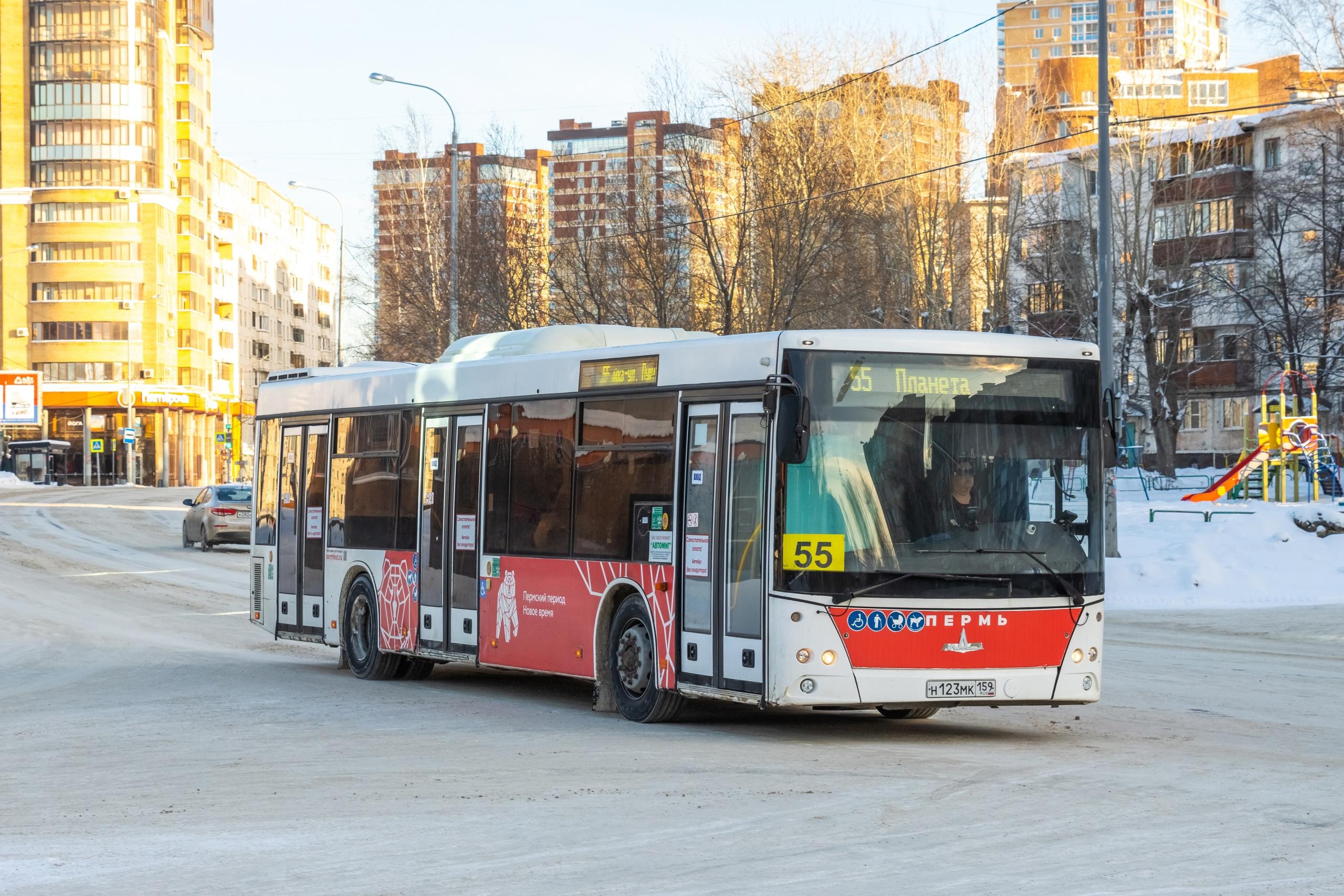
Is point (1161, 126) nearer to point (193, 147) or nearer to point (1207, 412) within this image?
point (1207, 412)

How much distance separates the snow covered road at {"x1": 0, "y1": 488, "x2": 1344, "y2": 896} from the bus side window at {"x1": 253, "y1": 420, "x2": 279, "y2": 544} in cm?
195

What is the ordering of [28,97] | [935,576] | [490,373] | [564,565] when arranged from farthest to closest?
[28,97] < [490,373] < [564,565] < [935,576]

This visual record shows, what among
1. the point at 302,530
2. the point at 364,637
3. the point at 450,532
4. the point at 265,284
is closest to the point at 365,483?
the point at 364,637

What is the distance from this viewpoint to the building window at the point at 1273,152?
241 ft

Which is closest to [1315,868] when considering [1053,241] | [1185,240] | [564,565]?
[564,565]

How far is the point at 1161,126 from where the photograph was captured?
219ft

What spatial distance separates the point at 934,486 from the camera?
1143 cm

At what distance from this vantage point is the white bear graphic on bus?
47.3ft

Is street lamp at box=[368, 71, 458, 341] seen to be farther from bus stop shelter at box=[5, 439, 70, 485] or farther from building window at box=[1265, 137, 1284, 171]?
bus stop shelter at box=[5, 439, 70, 485]

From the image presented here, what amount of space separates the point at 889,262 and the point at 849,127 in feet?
16.8

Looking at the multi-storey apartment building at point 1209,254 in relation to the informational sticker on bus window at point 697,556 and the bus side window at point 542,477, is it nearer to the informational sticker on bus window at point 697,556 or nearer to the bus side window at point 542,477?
the bus side window at point 542,477

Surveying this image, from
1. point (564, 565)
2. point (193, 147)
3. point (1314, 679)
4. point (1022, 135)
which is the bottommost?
point (1314, 679)

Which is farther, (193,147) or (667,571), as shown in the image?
(193,147)

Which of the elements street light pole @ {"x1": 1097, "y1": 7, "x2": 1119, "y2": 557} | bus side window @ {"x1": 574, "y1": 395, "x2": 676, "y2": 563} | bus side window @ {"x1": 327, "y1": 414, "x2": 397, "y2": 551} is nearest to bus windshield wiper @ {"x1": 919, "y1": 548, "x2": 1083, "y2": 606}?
bus side window @ {"x1": 574, "y1": 395, "x2": 676, "y2": 563}
